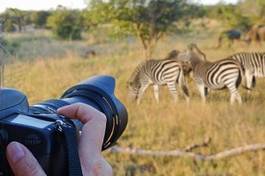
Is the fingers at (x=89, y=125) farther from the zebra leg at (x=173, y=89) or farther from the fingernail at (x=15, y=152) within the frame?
the zebra leg at (x=173, y=89)

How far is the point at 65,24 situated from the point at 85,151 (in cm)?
1877

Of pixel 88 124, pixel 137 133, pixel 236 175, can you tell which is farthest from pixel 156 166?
pixel 88 124

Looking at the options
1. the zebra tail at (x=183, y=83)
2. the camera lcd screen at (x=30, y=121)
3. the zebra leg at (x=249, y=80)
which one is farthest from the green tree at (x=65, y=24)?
the camera lcd screen at (x=30, y=121)

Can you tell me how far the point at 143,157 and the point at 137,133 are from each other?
69 cm

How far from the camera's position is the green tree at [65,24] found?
1780 centimetres

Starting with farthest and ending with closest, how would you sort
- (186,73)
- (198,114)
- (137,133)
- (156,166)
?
(186,73) < (198,114) < (137,133) < (156,166)

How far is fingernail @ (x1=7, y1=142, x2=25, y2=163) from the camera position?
0.61 metres

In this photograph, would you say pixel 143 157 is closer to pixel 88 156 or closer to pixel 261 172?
pixel 261 172

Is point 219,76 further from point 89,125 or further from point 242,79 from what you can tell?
point 89,125

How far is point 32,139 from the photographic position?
0.64 m

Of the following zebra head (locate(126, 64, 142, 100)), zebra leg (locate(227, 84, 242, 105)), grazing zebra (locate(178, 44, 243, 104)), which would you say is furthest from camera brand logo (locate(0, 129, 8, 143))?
grazing zebra (locate(178, 44, 243, 104))

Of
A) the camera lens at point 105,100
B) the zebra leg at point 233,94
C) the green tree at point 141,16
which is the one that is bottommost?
the zebra leg at point 233,94

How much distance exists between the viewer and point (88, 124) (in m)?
0.72

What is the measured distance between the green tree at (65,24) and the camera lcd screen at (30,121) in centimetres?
1600
